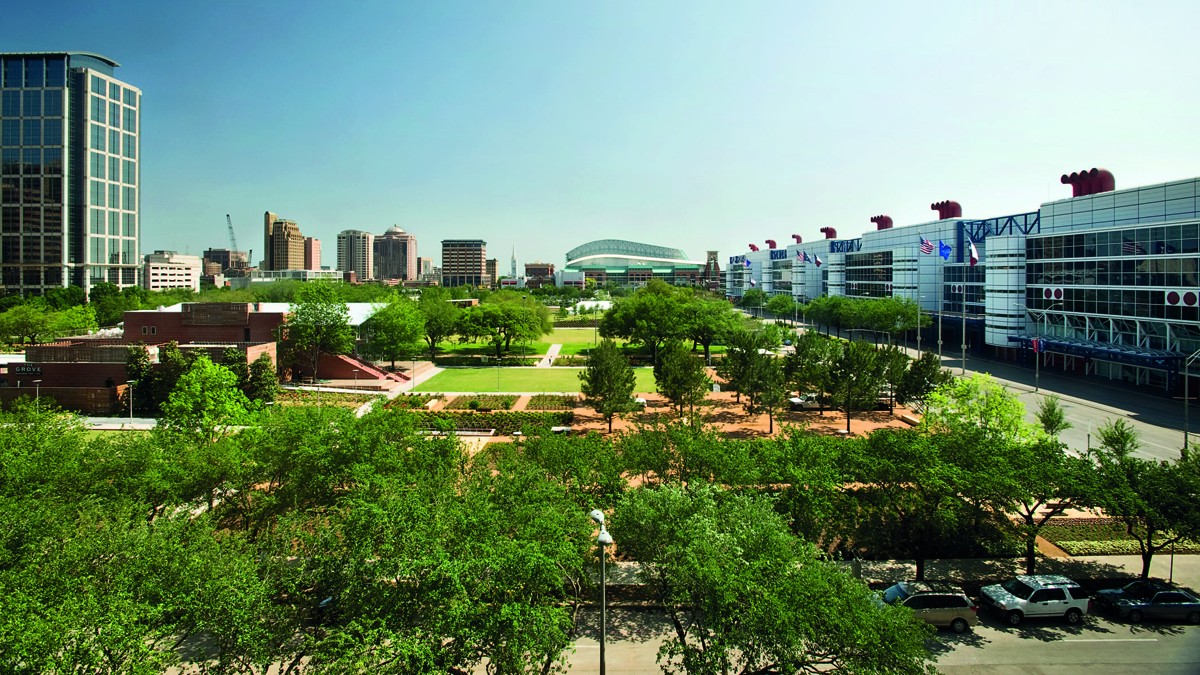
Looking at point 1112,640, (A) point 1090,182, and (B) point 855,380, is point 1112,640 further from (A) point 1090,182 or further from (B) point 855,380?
(A) point 1090,182

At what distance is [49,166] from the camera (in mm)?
105062

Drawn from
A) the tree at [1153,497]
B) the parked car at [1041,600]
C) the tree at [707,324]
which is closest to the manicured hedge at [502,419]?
the parked car at [1041,600]

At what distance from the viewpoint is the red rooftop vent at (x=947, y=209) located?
7931 cm

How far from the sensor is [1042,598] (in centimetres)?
1636

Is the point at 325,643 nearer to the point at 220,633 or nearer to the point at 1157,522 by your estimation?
the point at 220,633

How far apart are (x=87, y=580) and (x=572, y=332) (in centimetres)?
7974

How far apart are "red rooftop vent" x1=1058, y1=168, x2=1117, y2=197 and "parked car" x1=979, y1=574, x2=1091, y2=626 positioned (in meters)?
51.1

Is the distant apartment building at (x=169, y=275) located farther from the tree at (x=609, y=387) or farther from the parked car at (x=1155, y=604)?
the parked car at (x=1155, y=604)

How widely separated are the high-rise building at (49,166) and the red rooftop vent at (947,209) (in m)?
139

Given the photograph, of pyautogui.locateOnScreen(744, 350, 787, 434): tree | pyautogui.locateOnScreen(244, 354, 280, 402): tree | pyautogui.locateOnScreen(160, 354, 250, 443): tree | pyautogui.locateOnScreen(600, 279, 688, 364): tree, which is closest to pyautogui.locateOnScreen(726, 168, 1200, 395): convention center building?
pyautogui.locateOnScreen(744, 350, 787, 434): tree

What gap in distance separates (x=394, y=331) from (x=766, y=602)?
46998mm

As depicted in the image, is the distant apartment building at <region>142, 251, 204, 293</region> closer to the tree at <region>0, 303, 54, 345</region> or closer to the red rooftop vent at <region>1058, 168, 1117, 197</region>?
the tree at <region>0, 303, 54, 345</region>

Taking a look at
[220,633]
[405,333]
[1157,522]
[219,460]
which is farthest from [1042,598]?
[405,333]

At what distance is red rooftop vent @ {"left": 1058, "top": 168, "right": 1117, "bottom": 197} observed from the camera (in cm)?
5294
